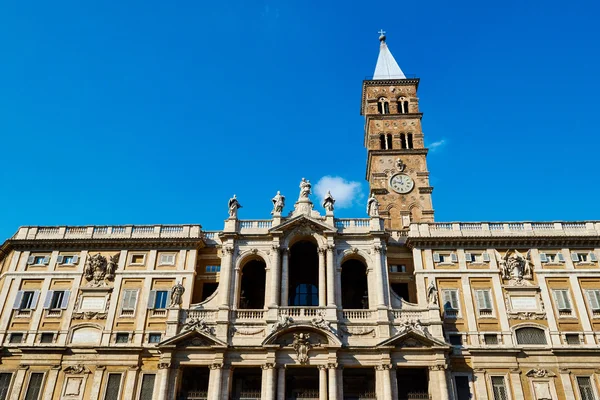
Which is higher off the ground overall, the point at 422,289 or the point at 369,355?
the point at 422,289

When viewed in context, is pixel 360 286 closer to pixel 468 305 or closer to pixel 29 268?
pixel 468 305

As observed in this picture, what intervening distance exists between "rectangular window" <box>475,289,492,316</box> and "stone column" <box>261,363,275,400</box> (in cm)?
1582

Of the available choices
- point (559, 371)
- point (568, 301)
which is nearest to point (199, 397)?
point (559, 371)

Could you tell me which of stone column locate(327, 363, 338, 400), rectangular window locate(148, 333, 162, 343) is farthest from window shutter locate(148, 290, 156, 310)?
stone column locate(327, 363, 338, 400)

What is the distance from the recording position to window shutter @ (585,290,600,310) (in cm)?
3745

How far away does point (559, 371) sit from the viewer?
34906 mm

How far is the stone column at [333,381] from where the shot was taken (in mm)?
33062

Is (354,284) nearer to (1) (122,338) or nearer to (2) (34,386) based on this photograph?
(1) (122,338)

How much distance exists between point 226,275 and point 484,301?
19.2 meters

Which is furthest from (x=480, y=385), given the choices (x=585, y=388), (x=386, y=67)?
(x=386, y=67)

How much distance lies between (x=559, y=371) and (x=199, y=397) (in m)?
24.6

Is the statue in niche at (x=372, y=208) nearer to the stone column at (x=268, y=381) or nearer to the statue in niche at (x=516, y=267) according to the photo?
the statue in niche at (x=516, y=267)

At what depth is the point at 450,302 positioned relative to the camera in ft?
125

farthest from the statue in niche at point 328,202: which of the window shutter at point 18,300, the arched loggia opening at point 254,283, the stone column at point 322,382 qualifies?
the window shutter at point 18,300
